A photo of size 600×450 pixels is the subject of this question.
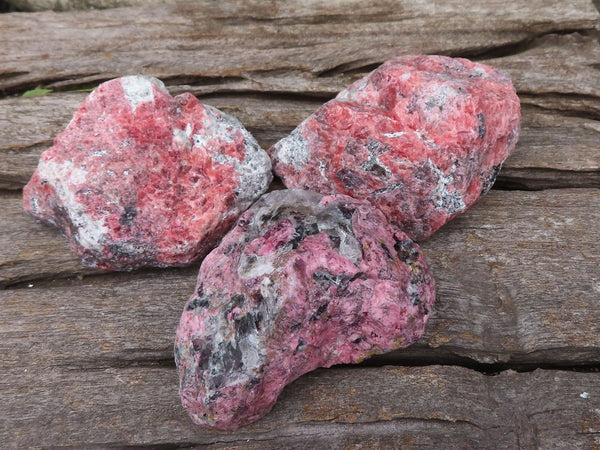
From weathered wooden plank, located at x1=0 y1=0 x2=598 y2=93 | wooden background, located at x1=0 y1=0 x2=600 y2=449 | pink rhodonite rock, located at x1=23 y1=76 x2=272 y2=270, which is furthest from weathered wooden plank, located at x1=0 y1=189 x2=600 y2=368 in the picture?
weathered wooden plank, located at x1=0 y1=0 x2=598 y2=93

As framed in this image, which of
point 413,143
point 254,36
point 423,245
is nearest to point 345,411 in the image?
point 423,245

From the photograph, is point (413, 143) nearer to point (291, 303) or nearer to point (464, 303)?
point (464, 303)

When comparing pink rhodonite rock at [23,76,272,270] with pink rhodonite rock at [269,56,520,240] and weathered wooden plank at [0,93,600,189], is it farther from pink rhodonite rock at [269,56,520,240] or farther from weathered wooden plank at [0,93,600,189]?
weathered wooden plank at [0,93,600,189]

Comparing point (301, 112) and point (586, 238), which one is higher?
point (301, 112)

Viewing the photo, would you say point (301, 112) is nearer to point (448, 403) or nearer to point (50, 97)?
point (50, 97)

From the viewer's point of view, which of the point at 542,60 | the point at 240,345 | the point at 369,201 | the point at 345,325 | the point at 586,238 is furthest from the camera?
the point at 542,60

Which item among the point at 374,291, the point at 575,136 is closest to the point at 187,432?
the point at 374,291
